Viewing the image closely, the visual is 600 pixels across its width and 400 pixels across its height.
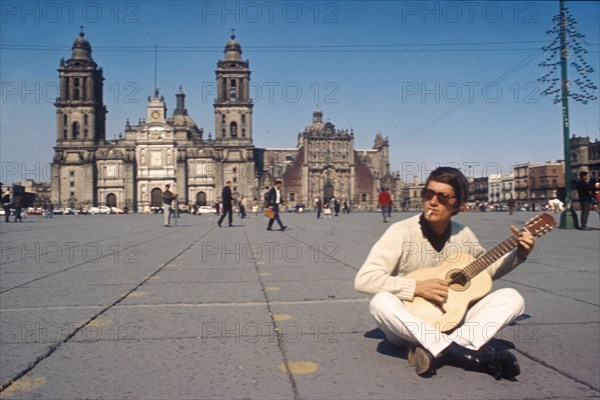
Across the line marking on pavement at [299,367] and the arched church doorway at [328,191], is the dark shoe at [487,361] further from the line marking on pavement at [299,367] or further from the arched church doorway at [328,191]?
the arched church doorway at [328,191]

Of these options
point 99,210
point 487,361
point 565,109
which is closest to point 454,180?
point 487,361

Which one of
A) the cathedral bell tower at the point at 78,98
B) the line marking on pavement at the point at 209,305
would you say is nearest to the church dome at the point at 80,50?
the cathedral bell tower at the point at 78,98

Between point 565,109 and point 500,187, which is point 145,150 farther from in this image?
point 500,187

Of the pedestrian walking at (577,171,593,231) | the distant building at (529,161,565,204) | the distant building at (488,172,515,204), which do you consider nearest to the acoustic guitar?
the pedestrian walking at (577,171,593,231)

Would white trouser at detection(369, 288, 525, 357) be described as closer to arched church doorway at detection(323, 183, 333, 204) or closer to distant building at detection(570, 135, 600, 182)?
arched church doorway at detection(323, 183, 333, 204)

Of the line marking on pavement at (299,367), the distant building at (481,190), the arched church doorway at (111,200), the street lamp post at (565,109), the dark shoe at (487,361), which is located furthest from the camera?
the distant building at (481,190)

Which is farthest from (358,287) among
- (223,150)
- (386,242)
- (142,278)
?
(223,150)

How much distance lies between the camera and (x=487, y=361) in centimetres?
235

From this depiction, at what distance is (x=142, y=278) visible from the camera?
5.39 m

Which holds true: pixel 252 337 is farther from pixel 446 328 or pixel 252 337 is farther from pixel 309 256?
pixel 309 256

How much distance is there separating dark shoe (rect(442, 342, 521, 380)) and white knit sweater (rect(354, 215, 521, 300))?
1.08 feet

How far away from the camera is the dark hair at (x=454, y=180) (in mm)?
2623

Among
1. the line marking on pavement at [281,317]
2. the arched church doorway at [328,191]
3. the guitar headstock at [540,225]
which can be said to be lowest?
the line marking on pavement at [281,317]

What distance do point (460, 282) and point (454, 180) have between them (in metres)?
0.51
